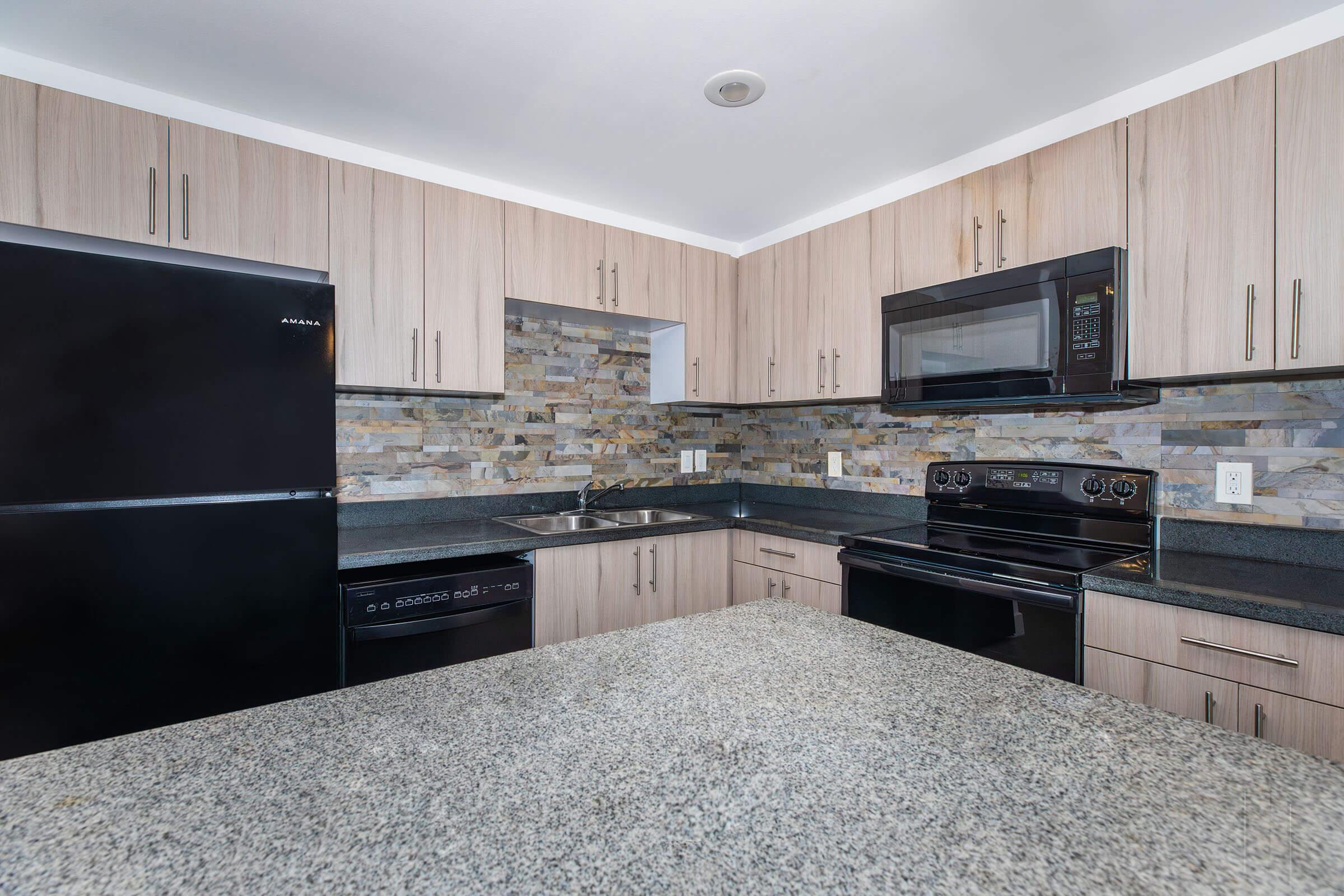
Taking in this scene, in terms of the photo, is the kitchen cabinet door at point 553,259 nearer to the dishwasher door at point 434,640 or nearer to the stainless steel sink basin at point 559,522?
the stainless steel sink basin at point 559,522

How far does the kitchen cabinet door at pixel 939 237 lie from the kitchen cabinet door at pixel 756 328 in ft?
2.45

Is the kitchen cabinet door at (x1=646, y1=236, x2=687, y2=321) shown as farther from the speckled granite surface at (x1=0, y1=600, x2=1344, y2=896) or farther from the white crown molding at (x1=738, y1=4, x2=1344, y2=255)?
the speckled granite surface at (x1=0, y1=600, x2=1344, y2=896)

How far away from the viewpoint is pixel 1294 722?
1356 mm

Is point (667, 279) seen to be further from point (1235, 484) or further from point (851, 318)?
point (1235, 484)

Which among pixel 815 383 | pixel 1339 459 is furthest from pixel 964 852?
pixel 815 383

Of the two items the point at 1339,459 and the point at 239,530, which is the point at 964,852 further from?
the point at 1339,459

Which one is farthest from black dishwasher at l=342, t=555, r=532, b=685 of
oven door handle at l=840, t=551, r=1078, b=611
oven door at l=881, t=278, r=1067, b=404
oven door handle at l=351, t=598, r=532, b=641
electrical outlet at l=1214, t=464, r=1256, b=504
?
electrical outlet at l=1214, t=464, r=1256, b=504

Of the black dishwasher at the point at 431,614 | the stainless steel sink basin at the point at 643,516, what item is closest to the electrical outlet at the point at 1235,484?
the stainless steel sink basin at the point at 643,516

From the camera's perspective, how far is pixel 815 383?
9.33ft

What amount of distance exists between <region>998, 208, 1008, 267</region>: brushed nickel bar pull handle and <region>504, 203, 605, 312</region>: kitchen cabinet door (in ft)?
5.28

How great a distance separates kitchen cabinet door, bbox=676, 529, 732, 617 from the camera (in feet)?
9.04

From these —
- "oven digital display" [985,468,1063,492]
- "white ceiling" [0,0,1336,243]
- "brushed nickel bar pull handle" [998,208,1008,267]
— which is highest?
"white ceiling" [0,0,1336,243]

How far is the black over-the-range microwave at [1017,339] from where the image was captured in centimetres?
188

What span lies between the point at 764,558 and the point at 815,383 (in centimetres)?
85
